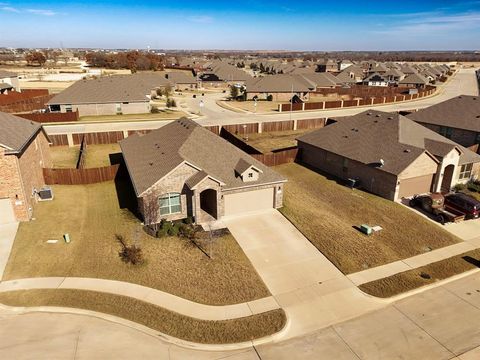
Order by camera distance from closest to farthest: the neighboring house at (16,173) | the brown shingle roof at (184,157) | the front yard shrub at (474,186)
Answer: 1. the neighboring house at (16,173)
2. the brown shingle roof at (184,157)
3. the front yard shrub at (474,186)

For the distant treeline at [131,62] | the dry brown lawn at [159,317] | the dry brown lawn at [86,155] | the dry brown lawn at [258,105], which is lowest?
→ the dry brown lawn at [159,317]

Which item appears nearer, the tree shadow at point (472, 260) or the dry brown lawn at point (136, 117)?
the tree shadow at point (472, 260)

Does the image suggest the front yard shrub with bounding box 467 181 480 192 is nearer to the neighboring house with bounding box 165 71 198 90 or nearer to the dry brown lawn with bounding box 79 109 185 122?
the dry brown lawn with bounding box 79 109 185 122

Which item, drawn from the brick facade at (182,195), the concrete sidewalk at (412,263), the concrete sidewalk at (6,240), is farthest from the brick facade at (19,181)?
the concrete sidewalk at (412,263)

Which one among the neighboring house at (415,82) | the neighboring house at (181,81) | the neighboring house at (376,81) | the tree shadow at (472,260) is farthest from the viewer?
the neighboring house at (376,81)

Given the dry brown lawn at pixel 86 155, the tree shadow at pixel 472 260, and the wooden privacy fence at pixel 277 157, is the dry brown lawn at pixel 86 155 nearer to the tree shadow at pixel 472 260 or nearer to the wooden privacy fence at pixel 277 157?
the wooden privacy fence at pixel 277 157

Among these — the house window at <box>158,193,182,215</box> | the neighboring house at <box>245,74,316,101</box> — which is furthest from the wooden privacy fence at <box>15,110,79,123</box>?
the neighboring house at <box>245,74,316,101</box>
